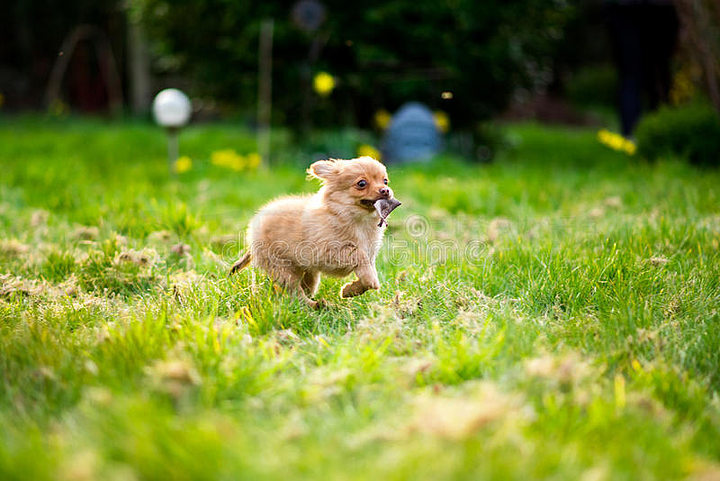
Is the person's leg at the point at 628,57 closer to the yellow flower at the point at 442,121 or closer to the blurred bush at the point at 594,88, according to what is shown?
the yellow flower at the point at 442,121

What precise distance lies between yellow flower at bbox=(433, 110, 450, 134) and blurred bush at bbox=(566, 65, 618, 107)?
921 cm

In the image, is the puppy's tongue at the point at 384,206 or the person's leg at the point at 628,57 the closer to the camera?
the puppy's tongue at the point at 384,206

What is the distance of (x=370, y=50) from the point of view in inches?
288

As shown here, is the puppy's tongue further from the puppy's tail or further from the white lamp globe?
the white lamp globe

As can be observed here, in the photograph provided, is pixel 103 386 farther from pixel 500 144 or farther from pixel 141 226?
pixel 500 144

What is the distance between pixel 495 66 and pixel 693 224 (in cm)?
455

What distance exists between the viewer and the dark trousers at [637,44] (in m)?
7.56

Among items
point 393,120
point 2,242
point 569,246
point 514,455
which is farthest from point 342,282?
point 393,120

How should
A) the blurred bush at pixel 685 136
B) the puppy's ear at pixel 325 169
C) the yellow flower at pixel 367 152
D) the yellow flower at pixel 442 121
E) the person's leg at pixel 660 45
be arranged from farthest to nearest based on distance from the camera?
1. the person's leg at pixel 660 45
2. the yellow flower at pixel 442 121
3. the yellow flower at pixel 367 152
4. the blurred bush at pixel 685 136
5. the puppy's ear at pixel 325 169

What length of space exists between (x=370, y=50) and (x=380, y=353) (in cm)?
570

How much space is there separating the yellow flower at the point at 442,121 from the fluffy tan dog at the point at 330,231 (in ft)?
16.1

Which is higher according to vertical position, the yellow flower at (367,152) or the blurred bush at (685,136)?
the blurred bush at (685,136)

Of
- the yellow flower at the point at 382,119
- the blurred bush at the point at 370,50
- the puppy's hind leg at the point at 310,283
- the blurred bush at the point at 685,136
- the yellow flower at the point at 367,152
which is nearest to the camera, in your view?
the puppy's hind leg at the point at 310,283

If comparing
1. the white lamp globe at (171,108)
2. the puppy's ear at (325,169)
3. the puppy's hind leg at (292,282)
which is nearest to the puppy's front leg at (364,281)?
the puppy's hind leg at (292,282)
